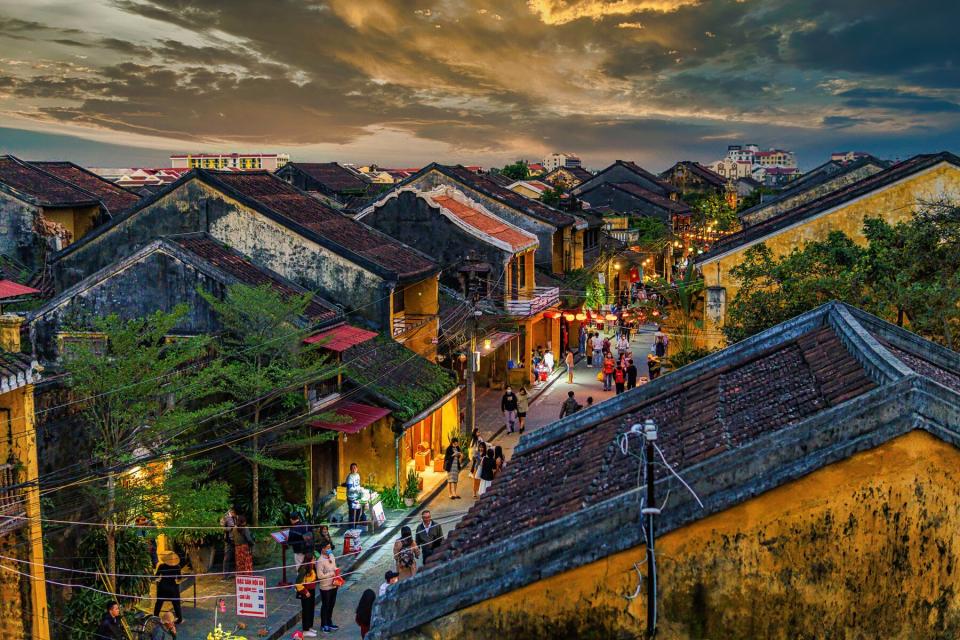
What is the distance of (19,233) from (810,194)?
3011 cm

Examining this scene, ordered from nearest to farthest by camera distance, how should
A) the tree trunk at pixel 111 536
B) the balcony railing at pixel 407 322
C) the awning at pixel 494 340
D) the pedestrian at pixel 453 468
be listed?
the tree trunk at pixel 111 536
the pedestrian at pixel 453 468
the balcony railing at pixel 407 322
the awning at pixel 494 340

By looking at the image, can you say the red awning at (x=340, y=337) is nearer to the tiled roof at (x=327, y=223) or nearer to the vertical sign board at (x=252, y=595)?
the tiled roof at (x=327, y=223)

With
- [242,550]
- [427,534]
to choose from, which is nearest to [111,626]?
[242,550]

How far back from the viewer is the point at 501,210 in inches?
1641

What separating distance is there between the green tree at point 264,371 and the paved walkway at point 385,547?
224 centimetres

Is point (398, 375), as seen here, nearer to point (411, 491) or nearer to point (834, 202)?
point (411, 491)

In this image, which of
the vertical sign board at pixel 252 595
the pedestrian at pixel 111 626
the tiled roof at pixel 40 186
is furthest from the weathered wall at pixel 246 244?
the pedestrian at pixel 111 626

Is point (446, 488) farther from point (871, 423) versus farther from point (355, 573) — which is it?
point (871, 423)

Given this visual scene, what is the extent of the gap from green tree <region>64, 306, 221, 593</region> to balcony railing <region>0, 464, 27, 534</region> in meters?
1.24

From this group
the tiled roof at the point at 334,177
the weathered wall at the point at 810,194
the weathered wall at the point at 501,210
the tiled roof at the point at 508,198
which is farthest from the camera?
the tiled roof at the point at 334,177

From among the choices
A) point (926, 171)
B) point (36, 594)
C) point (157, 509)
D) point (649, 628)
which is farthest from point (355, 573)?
point (926, 171)

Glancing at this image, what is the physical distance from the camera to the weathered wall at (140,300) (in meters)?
21.2

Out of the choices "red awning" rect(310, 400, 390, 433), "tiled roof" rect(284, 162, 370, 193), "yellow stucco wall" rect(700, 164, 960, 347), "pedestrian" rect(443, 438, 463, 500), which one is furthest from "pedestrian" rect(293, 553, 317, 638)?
"tiled roof" rect(284, 162, 370, 193)

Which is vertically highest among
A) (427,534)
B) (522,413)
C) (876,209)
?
(876,209)
